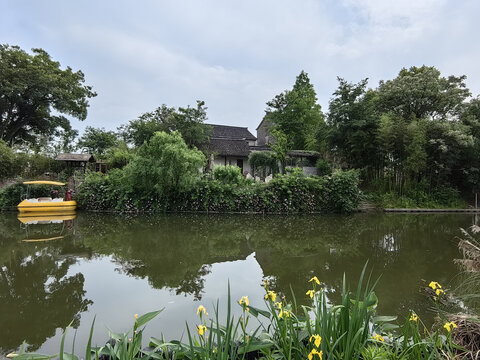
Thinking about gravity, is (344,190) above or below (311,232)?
above

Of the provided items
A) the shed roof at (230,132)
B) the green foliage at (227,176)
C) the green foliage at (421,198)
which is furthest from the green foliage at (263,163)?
the shed roof at (230,132)

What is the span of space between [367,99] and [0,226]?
17276 millimetres

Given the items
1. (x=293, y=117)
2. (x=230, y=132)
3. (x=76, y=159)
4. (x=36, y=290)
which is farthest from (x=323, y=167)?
(x=36, y=290)

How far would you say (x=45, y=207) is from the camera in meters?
10.6

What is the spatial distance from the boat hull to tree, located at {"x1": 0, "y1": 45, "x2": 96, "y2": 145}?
11.2 meters

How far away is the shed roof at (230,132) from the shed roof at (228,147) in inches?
105

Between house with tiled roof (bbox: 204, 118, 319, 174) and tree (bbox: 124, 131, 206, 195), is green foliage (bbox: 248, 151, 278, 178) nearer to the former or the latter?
house with tiled roof (bbox: 204, 118, 319, 174)

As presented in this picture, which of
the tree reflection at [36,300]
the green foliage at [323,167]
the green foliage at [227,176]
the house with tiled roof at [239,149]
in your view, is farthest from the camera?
the house with tiled roof at [239,149]

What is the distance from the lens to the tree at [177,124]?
2009 cm

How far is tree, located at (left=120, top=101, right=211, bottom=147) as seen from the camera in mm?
20094

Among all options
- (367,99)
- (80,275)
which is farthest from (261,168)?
(80,275)

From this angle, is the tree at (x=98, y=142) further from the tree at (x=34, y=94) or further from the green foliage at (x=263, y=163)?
the green foliage at (x=263, y=163)

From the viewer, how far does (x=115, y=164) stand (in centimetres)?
1667

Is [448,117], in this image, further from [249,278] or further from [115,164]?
[115,164]
